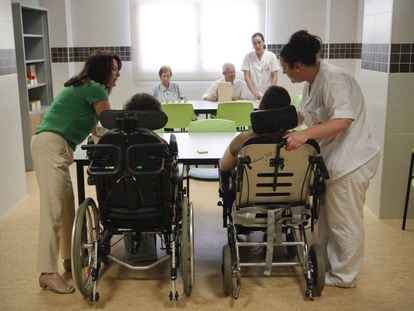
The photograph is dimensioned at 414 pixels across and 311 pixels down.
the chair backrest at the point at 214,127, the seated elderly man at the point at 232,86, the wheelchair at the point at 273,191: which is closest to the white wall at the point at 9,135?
the chair backrest at the point at 214,127

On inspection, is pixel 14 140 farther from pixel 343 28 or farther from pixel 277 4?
pixel 343 28

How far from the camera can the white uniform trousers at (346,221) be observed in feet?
10.1

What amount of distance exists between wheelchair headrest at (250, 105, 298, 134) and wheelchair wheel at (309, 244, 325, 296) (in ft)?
2.39

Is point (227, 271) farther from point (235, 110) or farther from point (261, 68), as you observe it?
point (261, 68)

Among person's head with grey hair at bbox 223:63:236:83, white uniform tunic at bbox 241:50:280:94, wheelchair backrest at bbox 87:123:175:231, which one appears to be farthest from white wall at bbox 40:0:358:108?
wheelchair backrest at bbox 87:123:175:231

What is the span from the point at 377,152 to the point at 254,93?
342cm

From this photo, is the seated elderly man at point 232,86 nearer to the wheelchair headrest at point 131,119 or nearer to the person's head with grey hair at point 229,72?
the person's head with grey hair at point 229,72

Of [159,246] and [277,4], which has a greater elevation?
[277,4]

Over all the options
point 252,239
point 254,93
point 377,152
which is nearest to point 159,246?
point 252,239

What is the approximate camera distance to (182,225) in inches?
117

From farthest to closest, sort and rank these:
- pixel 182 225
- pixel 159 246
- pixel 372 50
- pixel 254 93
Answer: pixel 254 93, pixel 372 50, pixel 159 246, pixel 182 225

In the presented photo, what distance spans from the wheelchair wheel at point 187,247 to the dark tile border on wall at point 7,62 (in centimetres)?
258

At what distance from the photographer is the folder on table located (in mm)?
5949

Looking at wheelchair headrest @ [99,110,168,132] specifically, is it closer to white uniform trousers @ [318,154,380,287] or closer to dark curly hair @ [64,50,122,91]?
dark curly hair @ [64,50,122,91]
